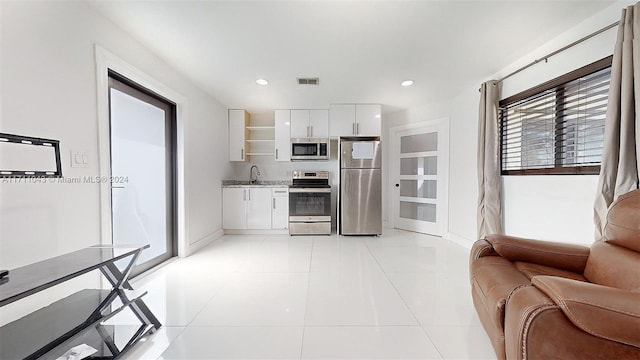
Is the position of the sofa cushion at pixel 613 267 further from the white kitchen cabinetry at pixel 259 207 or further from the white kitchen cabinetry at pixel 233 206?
the white kitchen cabinetry at pixel 233 206

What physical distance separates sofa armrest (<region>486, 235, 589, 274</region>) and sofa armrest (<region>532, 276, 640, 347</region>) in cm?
77

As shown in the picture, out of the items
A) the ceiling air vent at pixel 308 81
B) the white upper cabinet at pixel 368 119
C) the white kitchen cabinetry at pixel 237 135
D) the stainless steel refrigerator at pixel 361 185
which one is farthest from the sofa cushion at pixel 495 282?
the white kitchen cabinetry at pixel 237 135

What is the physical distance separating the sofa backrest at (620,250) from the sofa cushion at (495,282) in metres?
0.35

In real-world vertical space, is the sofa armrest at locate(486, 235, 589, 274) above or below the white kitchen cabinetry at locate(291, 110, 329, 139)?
below

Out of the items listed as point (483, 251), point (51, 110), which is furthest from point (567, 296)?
point (51, 110)

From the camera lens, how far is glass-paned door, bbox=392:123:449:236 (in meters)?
4.00

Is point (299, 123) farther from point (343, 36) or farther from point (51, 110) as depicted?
point (51, 110)

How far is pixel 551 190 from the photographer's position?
2.21 metres

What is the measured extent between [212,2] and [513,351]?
262 centimetres

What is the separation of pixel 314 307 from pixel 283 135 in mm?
3159

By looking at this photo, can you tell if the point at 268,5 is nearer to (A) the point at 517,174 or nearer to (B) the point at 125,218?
(B) the point at 125,218

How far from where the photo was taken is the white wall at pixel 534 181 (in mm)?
1909

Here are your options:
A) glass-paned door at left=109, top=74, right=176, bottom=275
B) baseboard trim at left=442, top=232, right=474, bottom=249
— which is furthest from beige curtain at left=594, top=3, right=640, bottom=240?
glass-paned door at left=109, top=74, right=176, bottom=275

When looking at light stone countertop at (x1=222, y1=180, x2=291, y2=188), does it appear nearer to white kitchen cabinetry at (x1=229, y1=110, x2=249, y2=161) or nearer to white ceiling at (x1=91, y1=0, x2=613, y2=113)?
white kitchen cabinetry at (x1=229, y1=110, x2=249, y2=161)
